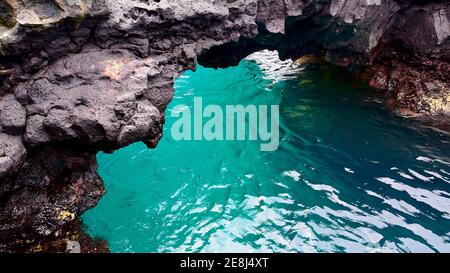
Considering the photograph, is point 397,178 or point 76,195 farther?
point 397,178

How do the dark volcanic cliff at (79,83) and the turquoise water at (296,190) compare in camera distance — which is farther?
the turquoise water at (296,190)

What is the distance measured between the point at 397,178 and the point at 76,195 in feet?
20.8

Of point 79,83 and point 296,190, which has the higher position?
point 79,83

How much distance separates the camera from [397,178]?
7.74 metres

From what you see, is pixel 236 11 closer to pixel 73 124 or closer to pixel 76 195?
pixel 73 124

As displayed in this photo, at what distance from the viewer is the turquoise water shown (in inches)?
252

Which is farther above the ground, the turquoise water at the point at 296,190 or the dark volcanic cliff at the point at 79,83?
the dark volcanic cliff at the point at 79,83

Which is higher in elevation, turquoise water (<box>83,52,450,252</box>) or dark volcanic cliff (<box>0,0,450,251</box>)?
dark volcanic cliff (<box>0,0,450,251</box>)

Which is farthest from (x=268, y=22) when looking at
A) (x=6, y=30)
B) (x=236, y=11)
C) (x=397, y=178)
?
(x=6, y=30)

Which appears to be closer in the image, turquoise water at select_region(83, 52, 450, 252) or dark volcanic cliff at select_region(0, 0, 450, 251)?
dark volcanic cliff at select_region(0, 0, 450, 251)

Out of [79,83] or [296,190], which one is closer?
[79,83]

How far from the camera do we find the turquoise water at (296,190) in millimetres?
6402

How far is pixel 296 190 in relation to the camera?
25.0 feet

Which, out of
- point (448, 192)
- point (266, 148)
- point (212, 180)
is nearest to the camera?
point (448, 192)
